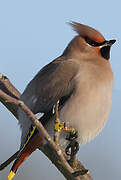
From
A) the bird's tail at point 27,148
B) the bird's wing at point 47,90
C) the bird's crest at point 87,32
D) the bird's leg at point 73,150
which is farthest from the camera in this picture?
the bird's crest at point 87,32

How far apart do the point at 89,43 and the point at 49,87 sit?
2.66 ft

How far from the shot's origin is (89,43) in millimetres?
5512

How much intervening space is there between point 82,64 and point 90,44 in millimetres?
415

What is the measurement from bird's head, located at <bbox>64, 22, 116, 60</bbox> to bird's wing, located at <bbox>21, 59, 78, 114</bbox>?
16.3 inches

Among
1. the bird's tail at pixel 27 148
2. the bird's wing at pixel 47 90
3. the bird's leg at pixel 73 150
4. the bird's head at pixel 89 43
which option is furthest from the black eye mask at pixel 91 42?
the bird's tail at pixel 27 148

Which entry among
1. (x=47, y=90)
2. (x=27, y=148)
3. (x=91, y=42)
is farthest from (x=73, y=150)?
(x=91, y=42)

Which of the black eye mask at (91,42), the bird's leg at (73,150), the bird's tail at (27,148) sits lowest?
the bird's leg at (73,150)

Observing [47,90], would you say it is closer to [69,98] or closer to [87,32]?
[69,98]

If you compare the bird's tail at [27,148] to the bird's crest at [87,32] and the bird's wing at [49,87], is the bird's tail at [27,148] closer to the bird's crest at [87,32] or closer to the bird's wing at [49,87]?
the bird's wing at [49,87]

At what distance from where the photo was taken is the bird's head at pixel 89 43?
545 cm

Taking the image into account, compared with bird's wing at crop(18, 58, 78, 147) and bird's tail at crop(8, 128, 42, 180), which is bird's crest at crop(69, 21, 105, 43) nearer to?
bird's wing at crop(18, 58, 78, 147)

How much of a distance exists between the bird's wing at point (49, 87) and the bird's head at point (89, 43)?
1.36 ft

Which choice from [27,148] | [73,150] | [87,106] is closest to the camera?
[73,150]

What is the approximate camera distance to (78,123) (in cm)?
484
